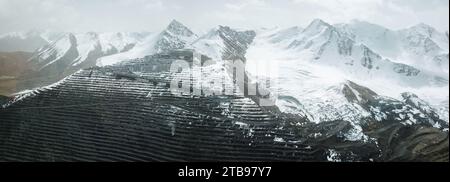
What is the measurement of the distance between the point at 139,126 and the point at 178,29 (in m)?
129

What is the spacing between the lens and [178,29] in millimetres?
154250

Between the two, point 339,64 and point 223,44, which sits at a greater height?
point 339,64

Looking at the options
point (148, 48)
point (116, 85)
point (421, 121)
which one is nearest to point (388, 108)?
point (421, 121)

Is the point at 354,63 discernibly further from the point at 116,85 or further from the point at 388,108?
the point at 116,85

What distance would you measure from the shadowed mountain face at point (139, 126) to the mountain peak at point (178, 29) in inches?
4605

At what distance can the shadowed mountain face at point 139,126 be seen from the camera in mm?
24578

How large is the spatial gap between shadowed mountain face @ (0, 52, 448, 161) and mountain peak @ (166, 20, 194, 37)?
117 m

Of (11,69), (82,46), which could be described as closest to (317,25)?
(82,46)

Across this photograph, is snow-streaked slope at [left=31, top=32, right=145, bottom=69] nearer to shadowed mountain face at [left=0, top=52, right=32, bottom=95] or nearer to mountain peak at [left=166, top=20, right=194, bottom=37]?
shadowed mountain face at [left=0, top=52, right=32, bottom=95]

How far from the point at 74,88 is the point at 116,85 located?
3324 millimetres

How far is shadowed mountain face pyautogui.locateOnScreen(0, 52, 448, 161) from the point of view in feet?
80.6

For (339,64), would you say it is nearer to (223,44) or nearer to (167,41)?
(167,41)

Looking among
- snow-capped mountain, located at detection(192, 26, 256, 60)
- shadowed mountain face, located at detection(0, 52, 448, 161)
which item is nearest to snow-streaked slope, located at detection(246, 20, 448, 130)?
snow-capped mountain, located at detection(192, 26, 256, 60)

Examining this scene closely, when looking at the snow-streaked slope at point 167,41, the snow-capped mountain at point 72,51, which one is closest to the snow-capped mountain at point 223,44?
the snow-streaked slope at point 167,41
